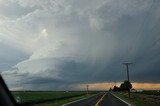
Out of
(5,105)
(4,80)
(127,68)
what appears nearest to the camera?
(5,105)

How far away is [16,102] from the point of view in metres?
1.87

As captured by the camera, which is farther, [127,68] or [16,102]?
[127,68]

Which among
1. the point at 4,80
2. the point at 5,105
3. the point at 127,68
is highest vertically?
the point at 127,68

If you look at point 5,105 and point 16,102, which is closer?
point 5,105

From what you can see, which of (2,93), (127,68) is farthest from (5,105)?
(127,68)

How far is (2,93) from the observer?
178cm

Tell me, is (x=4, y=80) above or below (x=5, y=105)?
above

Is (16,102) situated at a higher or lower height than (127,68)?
lower

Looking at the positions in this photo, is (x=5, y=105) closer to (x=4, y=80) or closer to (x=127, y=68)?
(x=4, y=80)

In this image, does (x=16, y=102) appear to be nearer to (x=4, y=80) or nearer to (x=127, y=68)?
(x=4, y=80)

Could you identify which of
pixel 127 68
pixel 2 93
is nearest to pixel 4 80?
pixel 2 93

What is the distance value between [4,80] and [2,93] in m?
0.08

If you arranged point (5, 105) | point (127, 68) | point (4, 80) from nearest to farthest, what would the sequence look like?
point (5, 105) < point (4, 80) < point (127, 68)

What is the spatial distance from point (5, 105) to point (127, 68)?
104m
